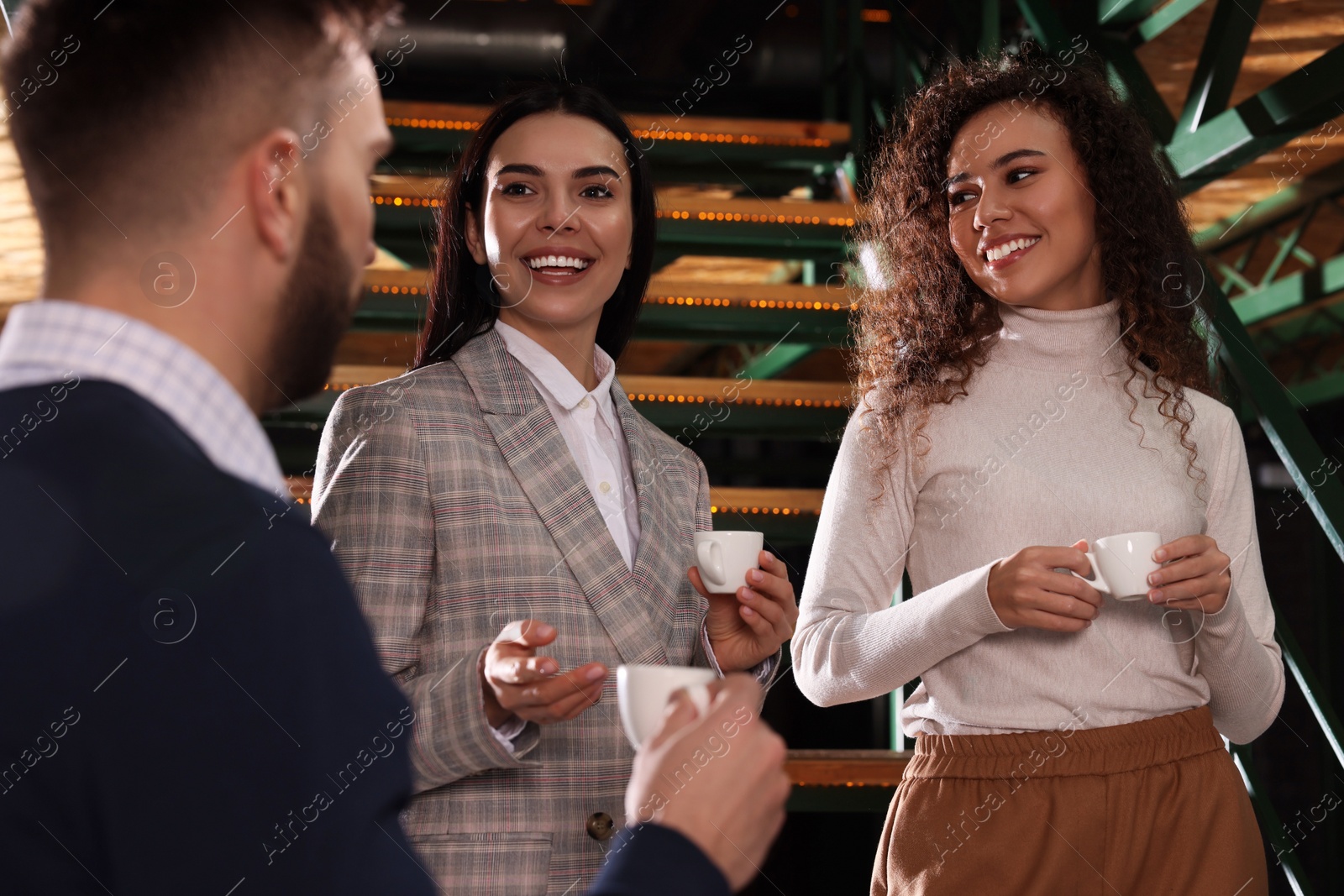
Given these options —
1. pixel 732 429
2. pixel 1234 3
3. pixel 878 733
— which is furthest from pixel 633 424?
pixel 878 733

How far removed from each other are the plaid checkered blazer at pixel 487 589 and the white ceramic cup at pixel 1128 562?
21.5 inches

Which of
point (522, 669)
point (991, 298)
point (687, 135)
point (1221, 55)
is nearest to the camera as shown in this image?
point (522, 669)

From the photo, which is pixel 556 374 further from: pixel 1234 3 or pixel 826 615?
pixel 1234 3

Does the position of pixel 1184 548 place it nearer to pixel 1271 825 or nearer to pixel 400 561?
pixel 400 561

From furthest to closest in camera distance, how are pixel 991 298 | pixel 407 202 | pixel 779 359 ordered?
pixel 779 359 → pixel 407 202 → pixel 991 298

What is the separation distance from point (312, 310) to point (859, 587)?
115 cm

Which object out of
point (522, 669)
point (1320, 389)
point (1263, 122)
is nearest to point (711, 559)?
point (522, 669)

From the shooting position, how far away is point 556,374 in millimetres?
1752

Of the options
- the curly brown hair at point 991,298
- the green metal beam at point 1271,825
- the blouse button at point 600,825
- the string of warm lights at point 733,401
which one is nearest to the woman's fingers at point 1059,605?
the curly brown hair at point 991,298

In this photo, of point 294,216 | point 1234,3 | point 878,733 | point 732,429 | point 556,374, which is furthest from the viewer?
point 878,733

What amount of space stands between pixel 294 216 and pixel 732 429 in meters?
2.59

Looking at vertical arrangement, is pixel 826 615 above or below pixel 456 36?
below

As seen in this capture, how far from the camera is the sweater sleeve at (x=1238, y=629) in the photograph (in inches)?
66.2

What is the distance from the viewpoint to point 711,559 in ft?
4.84
